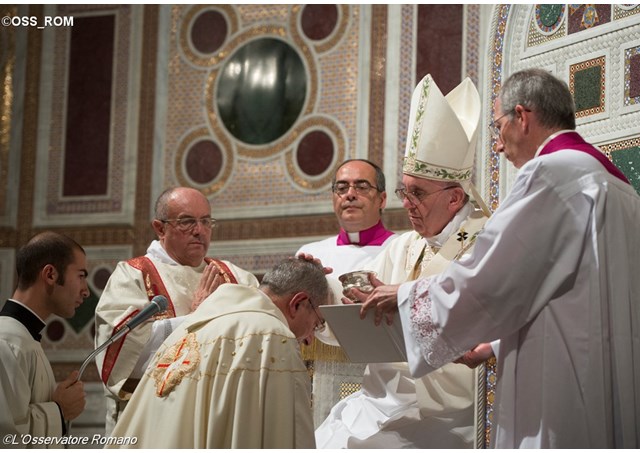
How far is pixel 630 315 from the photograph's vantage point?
11.8 feet

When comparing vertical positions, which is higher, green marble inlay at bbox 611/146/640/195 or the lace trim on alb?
green marble inlay at bbox 611/146/640/195

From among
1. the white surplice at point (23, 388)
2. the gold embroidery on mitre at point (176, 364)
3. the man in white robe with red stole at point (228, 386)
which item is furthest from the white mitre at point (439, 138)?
the white surplice at point (23, 388)

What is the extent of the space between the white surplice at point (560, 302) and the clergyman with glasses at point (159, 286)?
2020 millimetres

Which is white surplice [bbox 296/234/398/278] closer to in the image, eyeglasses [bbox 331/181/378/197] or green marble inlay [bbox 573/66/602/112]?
eyeglasses [bbox 331/181/378/197]

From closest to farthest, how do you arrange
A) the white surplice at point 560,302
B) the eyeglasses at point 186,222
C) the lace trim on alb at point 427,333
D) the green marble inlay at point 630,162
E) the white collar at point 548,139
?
the white surplice at point 560,302 < the lace trim on alb at point 427,333 < the white collar at point 548,139 < the green marble inlay at point 630,162 < the eyeglasses at point 186,222

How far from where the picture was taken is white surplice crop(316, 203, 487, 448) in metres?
4.79

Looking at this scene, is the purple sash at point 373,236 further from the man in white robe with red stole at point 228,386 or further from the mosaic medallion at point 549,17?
the man in white robe with red stole at point 228,386

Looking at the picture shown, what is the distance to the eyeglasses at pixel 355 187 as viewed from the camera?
19.7 feet

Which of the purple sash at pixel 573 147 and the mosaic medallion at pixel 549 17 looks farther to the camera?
the mosaic medallion at pixel 549 17

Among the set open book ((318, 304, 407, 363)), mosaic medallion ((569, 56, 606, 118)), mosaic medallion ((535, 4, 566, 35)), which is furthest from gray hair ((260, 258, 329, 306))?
mosaic medallion ((535, 4, 566, 35))

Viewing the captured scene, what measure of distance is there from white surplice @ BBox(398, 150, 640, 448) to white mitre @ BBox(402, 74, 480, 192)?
151cm

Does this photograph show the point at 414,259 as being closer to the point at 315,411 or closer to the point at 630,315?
the point at 315,411

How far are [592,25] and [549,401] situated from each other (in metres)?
2.87

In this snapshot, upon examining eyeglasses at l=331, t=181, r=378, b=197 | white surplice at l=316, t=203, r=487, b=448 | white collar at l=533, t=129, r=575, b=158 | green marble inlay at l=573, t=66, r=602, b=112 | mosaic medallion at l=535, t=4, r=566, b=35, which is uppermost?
mosaic medallion at l=535, t=4, r=566, b=35
